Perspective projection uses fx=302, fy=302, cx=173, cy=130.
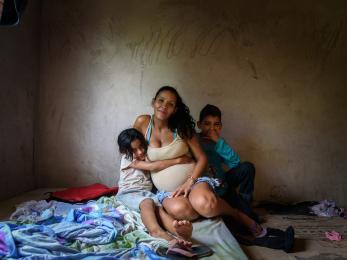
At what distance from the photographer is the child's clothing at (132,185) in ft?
7.62

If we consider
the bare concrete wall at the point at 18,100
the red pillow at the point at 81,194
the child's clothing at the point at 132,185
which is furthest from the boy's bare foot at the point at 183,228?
the bare concrete wall at the point at 18,100

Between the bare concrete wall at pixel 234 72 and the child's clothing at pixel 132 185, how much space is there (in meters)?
1.00

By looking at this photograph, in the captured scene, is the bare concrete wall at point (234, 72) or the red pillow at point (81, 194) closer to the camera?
the red pillow at point (81, 194)

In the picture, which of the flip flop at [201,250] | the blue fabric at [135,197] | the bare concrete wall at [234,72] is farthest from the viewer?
the bare concrete wall at [234,72]

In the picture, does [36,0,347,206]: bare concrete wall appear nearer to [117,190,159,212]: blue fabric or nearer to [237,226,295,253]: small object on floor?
[117,190,159,212]: blue fabric

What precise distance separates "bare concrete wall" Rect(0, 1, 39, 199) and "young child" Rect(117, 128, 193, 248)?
131 centimetres

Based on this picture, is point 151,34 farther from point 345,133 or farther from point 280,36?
point 345,133

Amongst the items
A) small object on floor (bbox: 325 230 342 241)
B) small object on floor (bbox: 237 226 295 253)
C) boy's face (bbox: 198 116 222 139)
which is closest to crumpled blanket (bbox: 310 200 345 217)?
small object on floor (bbox: 325 230 342 241)

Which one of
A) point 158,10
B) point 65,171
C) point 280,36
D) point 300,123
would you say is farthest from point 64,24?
point 300,123

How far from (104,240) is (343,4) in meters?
3.33

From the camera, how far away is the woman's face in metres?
2.34

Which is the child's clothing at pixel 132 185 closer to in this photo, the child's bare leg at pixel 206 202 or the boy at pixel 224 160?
the child's bare leg at pixel 206 202

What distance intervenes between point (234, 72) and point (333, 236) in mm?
1842

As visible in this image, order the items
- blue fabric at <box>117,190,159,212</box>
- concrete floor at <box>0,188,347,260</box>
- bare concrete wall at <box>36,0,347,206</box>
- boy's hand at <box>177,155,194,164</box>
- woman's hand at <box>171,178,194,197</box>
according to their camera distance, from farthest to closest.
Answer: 1. bare concrete wall at <box>36,0,347,206</box>
2. boy's hand at <box>177,155,194,164</box>
3. blue fabric at <box>117,190,159,212</box>
4. woman's hand at <box>171,178,194,197</box>
5. concrete floor at <box>0,188,347,260</box>
